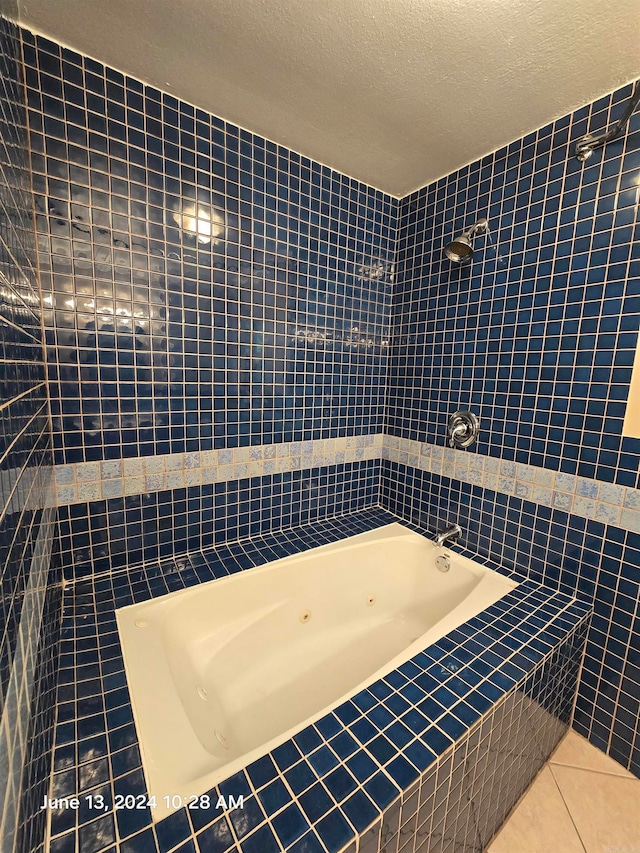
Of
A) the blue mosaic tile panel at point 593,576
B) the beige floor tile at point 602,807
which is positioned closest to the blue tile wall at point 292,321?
the blue mosaic tile panel at point 593,576

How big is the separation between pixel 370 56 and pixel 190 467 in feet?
5.19

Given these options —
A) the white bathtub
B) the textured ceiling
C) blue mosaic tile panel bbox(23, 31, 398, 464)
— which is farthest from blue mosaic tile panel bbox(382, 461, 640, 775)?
the textured ceiling

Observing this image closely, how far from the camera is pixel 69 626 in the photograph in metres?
1.08

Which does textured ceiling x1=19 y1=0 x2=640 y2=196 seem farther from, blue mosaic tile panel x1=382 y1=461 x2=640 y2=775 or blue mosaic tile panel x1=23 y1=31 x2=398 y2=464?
blue mosaic tile panel x1=382 y1=461 x2=640 y2=775

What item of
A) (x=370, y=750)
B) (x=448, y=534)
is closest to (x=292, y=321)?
(x=448, y=534)

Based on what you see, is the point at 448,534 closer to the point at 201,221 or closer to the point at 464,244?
the point at 464,244

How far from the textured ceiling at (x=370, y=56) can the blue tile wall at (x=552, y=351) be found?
0.22 m

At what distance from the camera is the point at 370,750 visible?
758 millimetres

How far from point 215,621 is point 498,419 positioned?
1.46m

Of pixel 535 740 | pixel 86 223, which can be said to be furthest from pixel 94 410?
pixel 535 740

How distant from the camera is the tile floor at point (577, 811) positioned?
99cm

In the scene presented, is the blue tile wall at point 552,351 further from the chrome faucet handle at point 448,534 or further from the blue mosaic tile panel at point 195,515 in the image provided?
the blue mosaic tile panel at point 195,515

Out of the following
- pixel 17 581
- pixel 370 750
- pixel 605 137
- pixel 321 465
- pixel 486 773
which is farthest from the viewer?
pixel 321 465

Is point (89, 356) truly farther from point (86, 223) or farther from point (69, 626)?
point (69, 626)
